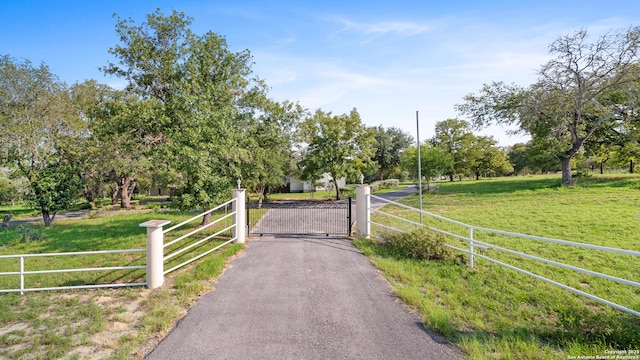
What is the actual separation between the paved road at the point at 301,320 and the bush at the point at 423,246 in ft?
4.60

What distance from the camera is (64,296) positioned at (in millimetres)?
4930

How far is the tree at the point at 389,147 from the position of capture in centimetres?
4100

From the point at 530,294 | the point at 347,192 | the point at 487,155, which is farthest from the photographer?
the point at 487,155

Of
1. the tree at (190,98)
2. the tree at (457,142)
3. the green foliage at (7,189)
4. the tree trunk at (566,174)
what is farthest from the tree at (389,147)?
the green foliage at (7,189)

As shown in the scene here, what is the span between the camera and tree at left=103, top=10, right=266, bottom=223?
10148 millimetres

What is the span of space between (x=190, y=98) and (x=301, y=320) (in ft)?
30.0

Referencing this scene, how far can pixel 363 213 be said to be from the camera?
28.6 feet

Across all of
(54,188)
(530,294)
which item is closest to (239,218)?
(530,294)

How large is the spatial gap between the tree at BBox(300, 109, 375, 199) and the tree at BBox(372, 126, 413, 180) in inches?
703

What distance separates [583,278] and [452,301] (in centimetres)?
320

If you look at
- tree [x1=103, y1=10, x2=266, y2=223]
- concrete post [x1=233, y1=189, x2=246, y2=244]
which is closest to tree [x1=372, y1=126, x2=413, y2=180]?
tree [x1=103, y1=10, x2=266, y2=223]

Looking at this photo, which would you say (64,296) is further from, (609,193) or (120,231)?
(609,193)

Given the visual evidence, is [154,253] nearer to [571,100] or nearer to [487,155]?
[571,100]

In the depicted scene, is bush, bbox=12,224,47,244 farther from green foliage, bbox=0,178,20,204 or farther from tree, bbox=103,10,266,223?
green foliage, bbox=0,178,20,204
